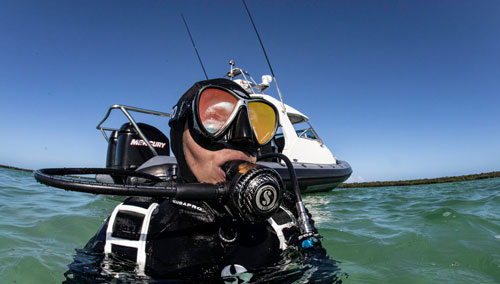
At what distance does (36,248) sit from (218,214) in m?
2.17

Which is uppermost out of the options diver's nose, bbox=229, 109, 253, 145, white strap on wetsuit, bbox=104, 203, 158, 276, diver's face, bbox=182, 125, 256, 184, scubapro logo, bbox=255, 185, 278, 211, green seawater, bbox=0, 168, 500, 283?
diver's nose, bbox=229, 109, 253, 145

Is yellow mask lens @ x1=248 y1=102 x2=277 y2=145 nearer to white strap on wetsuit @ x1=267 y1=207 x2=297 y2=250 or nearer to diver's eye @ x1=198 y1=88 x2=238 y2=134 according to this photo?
diver's eye @ x1=198 y1=88 x2=238 y2=134

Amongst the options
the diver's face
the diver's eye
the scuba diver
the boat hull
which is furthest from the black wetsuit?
the boat hull

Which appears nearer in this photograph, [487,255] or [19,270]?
[19,270]

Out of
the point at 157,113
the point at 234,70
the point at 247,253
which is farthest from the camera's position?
the point at 234,70

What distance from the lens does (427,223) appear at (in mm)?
3365

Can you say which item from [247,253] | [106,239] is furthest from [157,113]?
[247,253]

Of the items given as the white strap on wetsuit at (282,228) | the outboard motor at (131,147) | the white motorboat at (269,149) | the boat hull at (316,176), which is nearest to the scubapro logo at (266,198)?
the white strap on wetsuit at (282,228)

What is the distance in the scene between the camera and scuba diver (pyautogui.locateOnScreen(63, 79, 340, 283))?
3.77ft

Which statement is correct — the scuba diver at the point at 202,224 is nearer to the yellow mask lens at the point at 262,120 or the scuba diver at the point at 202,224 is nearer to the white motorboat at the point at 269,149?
the yellow mask lens at the point at 262,120

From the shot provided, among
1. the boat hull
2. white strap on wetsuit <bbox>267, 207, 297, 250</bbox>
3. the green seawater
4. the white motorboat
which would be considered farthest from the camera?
the boat hull

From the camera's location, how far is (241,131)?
1306 millimetres

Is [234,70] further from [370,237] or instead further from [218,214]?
[218,214]

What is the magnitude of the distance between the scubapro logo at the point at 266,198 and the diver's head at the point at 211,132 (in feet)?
0.87
